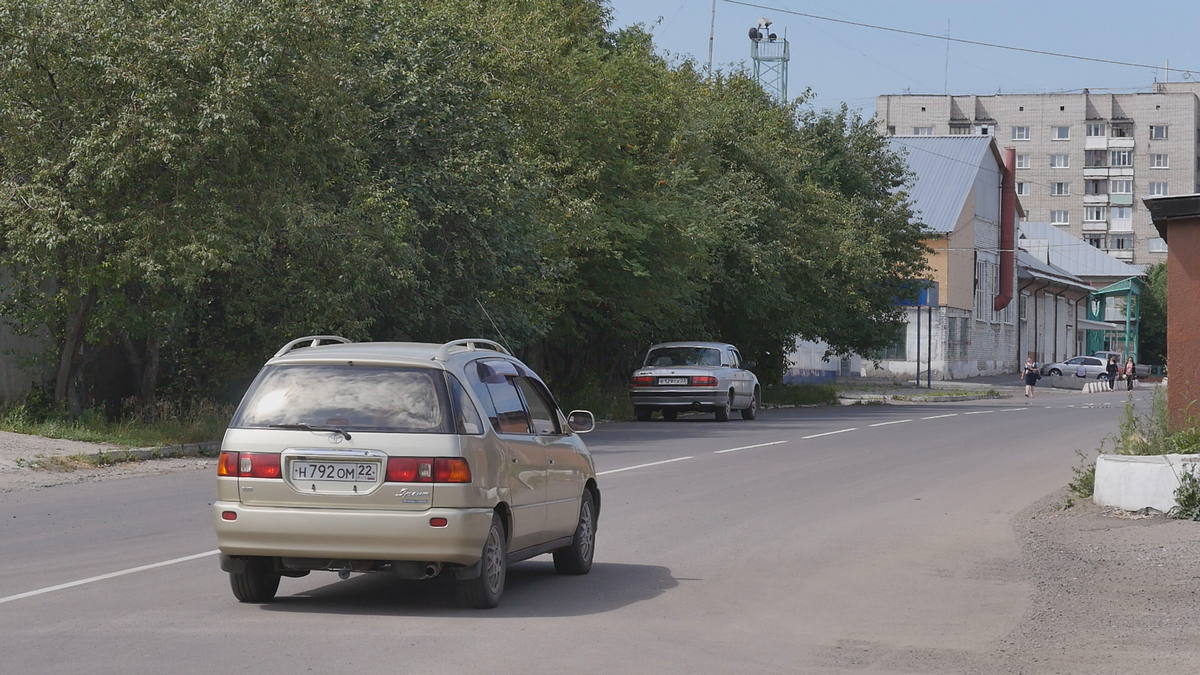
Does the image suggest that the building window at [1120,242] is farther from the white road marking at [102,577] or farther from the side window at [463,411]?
the side window at [463,411]

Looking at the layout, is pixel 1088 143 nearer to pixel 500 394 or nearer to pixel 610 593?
pixel 610 593

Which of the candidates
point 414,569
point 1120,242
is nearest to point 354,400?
point 414,569

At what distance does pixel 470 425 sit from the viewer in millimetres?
8188

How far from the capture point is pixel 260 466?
8.09 meters

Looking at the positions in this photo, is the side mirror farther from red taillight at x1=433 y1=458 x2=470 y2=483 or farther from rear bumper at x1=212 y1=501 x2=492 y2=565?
rear bumper at x1=212 y1=501 x2=492 y2=565

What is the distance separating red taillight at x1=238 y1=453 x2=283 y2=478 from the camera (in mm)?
8055

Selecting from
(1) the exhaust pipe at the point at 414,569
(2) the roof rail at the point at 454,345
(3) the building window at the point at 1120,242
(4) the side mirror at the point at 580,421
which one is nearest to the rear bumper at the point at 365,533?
(1) the exhaust pipe at the point at 414,569

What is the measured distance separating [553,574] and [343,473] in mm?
2515

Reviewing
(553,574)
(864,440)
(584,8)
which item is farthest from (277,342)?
(584,8)

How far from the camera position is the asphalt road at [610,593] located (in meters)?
7.05

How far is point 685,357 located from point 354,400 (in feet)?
81.0

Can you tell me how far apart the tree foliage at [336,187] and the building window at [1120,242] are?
104858mm

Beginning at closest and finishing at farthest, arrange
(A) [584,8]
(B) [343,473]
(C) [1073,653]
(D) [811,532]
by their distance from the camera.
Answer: (C) [1073,653] < (B) [343,473] < (D) [811,532] < (A) [584,8]

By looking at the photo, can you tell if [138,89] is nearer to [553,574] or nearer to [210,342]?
[210,342]
